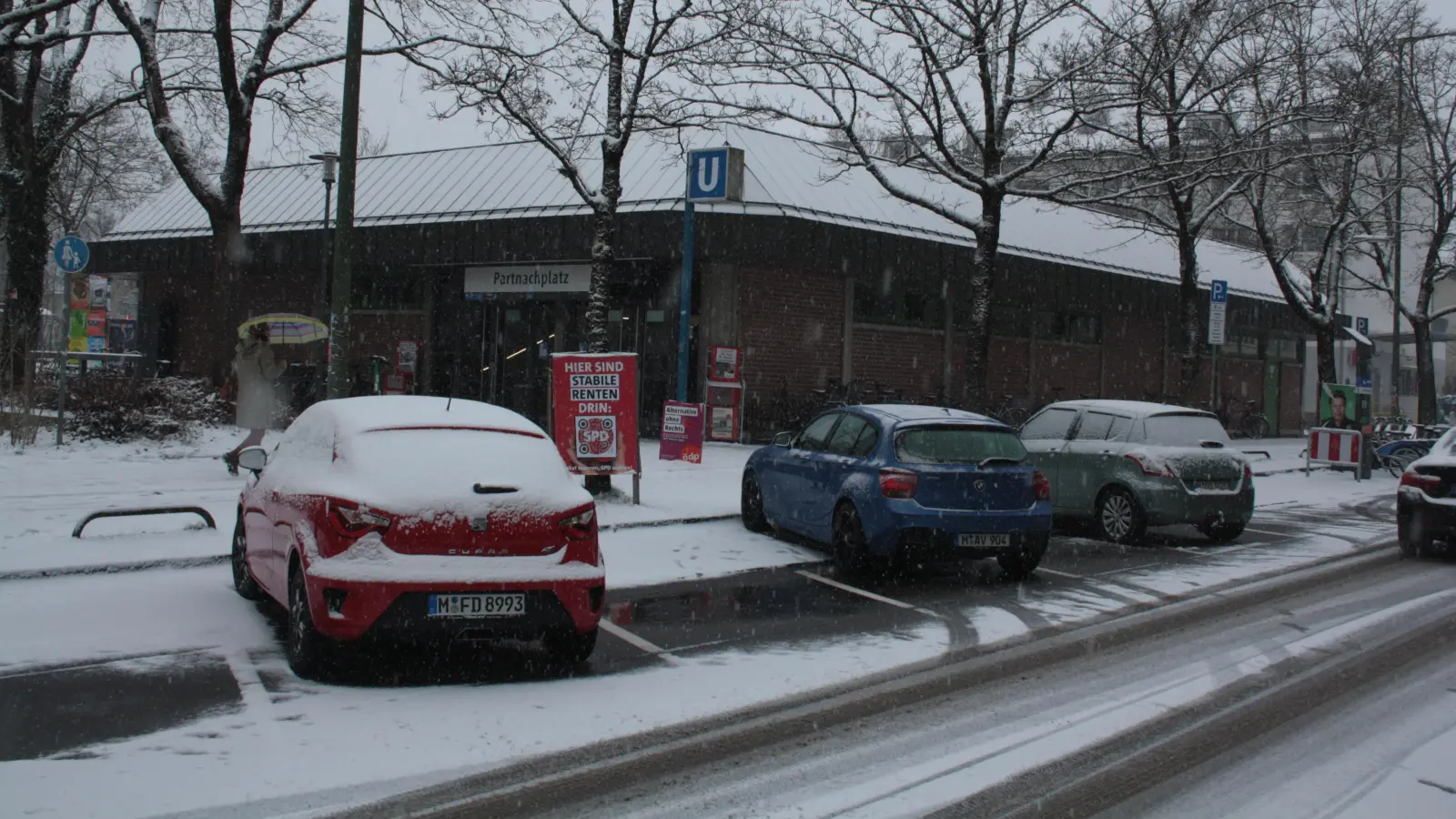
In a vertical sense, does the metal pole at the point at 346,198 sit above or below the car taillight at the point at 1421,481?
above

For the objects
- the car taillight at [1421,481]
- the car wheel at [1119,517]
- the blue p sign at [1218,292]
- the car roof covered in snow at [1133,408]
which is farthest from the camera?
the blue p sign at [1218,292]

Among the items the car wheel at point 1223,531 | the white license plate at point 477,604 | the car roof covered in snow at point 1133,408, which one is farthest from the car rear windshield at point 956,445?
the white license plate at point 477,604

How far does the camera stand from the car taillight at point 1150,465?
12102 mm

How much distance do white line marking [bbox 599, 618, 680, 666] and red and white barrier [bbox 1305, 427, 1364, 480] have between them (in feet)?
57.3

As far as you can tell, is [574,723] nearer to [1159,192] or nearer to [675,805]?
[675,805]

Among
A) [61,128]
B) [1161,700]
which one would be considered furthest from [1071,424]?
[61,128]

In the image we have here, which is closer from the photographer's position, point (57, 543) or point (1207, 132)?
point (57, 543)

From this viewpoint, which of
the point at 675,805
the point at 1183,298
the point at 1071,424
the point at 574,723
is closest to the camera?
the point at 675,805

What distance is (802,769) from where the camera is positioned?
16.5ft

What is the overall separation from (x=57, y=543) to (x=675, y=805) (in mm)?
7102

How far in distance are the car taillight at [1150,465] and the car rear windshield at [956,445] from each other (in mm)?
2918

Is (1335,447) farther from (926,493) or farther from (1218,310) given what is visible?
(926,493)

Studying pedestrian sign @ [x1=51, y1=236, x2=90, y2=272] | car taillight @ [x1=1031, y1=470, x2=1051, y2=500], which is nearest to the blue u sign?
car taillight @ [x1=1031, y1=470, x2=1051, y2=500]

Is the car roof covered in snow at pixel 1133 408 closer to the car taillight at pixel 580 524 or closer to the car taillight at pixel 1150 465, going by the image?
the car taillight at pixel 1150 465
